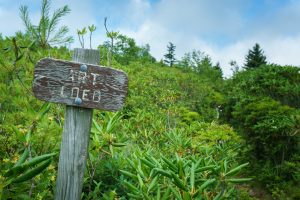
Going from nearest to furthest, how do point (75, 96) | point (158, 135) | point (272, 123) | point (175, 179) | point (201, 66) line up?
point (175, 179) → point (75, 96) → point (158, 135) → point (272, 123) → point (201, 66)

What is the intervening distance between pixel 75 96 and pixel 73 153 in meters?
0.38

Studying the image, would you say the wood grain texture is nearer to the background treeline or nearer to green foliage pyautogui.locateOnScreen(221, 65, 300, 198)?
the background treeline

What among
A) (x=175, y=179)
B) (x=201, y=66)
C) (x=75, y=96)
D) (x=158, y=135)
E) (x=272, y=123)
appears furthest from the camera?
(x=201, y=66)

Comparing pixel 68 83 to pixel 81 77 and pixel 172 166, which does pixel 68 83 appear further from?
pixel 172 166

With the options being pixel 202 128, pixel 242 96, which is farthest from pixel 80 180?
pixel 242 96

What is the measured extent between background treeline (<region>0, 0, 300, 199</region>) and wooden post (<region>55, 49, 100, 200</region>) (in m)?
0.10

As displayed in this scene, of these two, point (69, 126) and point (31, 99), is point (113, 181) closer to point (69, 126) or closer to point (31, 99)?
point (69, 126)

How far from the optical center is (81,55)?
2.72 m

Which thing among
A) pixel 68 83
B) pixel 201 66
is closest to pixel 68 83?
pixel 68 83

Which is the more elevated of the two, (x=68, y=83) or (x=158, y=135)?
(x=68, y=83)

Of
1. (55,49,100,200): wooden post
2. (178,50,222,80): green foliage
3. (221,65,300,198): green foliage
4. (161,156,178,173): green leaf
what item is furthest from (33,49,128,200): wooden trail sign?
(178,50,222,80): green foliage

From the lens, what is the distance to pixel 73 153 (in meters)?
2.67

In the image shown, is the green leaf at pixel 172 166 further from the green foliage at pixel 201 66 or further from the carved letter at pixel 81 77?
the green foliage at pixel 201 66

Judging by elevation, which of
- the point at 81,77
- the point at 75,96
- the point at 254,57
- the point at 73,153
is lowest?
the point at 73,153
